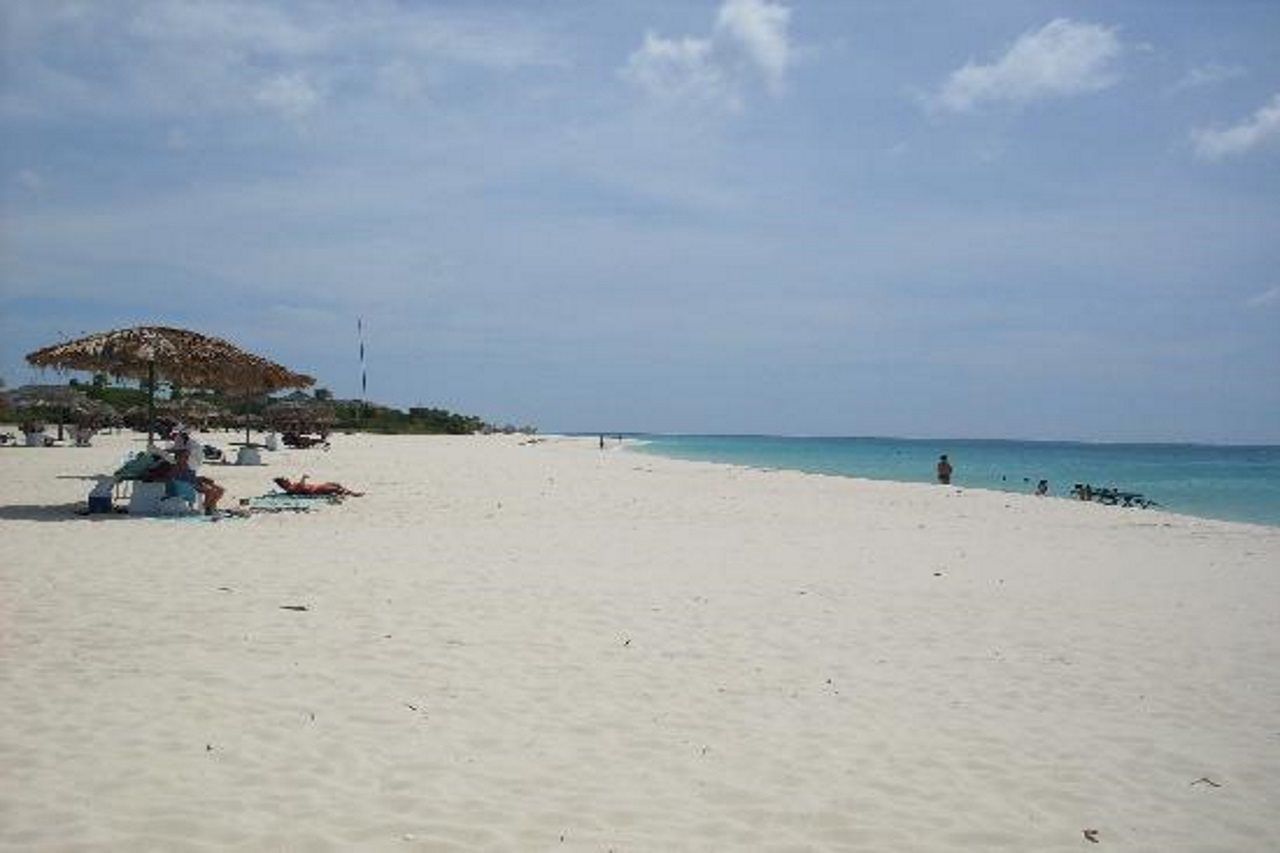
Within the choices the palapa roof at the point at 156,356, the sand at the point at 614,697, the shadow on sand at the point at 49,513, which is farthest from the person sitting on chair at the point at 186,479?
the palapa roof at the point at 156,356

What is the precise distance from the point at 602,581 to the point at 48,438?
33171mm

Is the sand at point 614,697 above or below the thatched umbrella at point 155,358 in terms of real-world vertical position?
below

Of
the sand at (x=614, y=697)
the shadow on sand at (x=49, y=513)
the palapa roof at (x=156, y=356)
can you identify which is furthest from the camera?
the palapa roof at (x=156, y=356)

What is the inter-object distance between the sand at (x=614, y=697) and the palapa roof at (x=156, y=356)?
6.18m

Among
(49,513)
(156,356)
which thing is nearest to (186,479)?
A: (49,513)

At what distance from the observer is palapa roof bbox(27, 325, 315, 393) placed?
16.6 metres

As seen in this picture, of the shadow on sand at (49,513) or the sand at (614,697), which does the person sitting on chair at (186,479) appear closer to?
the shadow on sand at (49,513)

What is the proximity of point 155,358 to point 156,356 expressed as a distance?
0.33ft

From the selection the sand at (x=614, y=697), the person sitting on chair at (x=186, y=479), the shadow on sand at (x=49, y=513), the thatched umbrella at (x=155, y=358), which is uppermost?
the thatched umbrella at (x=155, y=358)

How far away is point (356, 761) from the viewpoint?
4.47m

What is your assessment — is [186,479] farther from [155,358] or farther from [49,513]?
[155,358]

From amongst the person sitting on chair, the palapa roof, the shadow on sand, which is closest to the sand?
the shadow on sand

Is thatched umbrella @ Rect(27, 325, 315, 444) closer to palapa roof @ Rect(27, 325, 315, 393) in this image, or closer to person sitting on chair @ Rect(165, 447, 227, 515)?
palapa roof @ Rect(27, 325, 315, 393)

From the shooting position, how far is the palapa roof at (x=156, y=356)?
16.6 metres
